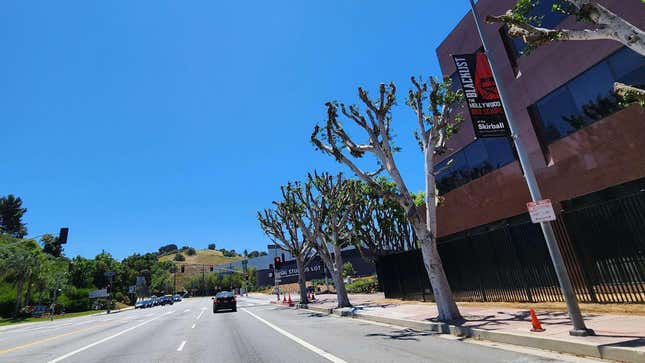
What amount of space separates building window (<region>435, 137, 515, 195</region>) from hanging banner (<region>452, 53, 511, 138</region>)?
8.27 meters

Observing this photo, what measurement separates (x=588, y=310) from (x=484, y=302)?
5.64m

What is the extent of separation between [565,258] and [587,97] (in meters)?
6.78

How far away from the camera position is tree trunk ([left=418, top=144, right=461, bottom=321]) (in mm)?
12008

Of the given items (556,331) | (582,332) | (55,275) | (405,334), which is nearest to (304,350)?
(405,334)

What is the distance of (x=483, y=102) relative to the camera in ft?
35.6

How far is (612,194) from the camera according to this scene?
13.5 meters

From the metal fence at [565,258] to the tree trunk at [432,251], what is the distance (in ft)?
11.1

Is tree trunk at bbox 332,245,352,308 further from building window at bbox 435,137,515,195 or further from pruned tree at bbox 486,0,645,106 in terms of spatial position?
pruned tree at bbox 486,0,645,106

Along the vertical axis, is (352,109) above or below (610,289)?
above

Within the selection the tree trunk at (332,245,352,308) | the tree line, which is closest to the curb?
the tree trunk at (332,245,352,308)

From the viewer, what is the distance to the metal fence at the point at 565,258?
994 cm

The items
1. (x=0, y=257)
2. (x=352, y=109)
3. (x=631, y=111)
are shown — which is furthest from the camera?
(x=0, y=257)

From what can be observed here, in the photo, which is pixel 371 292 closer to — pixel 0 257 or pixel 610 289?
pixel 610 289

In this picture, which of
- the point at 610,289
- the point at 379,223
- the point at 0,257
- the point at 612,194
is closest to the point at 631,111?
→ the point at 612,194
